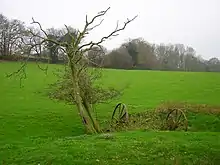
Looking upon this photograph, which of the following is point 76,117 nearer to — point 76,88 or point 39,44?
point 76,88

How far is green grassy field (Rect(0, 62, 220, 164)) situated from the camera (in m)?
14.8

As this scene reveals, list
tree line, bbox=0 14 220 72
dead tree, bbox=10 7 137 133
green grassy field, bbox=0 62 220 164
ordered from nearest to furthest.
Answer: green grassy field, bbox=0 62 220 164
dead tree, bbox=10 7 137 133
tree line, bbox=0 14 220 72

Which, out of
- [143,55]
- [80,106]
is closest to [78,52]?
[80,106]

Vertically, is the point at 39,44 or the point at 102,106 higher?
the point at 39,44

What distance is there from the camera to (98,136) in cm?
1919

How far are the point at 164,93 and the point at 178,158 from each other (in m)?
35.6

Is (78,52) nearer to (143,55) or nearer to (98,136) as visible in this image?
(98,136)

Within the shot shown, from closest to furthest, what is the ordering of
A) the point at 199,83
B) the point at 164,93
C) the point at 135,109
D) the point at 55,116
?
the point at 55,116
the point at 135,109
the point at 164,93
the point at 199,83

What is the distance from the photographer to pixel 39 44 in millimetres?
24109

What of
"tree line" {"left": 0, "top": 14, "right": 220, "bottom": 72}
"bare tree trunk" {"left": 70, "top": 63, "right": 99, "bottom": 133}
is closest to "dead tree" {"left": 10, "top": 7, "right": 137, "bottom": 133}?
"bare tree trunk" {"left": 70, "top": 63, "right": 99, "bottom": 133}

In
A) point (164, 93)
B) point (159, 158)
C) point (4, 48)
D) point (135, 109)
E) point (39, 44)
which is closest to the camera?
point (159, 158)

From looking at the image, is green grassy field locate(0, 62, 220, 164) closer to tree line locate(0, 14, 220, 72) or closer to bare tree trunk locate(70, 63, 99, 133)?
bare tree trunk locate(70, 63, 99, 133)

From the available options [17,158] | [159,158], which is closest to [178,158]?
[159,158]

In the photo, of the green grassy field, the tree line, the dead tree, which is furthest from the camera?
the tree line
